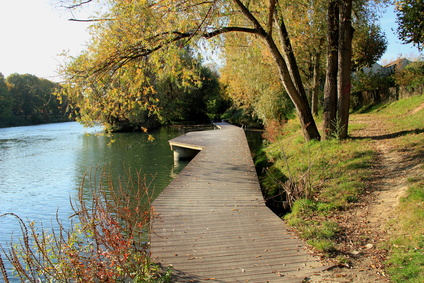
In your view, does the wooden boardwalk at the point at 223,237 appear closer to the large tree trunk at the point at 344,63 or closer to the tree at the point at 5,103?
the large tree trunk at the point at 344,63

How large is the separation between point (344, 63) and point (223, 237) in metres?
6.82

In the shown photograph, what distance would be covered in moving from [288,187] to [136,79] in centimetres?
491

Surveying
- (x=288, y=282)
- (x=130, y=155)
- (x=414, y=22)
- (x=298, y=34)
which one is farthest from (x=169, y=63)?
(x=130, y=155)

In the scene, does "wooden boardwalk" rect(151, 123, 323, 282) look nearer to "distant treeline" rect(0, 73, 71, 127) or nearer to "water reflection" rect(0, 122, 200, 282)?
"water reflection" rect(0, 122, 200, 282)

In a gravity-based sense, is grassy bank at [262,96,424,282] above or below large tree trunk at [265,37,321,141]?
below

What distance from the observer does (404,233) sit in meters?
4.78

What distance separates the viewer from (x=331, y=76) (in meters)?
10.5

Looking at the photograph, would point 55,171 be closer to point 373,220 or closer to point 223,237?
point 223,237

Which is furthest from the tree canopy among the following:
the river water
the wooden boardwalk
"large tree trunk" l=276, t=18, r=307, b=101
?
the wooden boardwalk

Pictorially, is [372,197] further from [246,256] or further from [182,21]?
[182,21]

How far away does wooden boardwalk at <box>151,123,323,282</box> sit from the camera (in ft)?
14.6

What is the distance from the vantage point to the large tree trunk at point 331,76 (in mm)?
10281

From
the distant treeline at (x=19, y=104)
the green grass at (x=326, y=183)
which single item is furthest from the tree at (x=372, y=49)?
the distant treeline at (x=19, y=104)

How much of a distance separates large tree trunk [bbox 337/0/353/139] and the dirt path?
5.06ft
